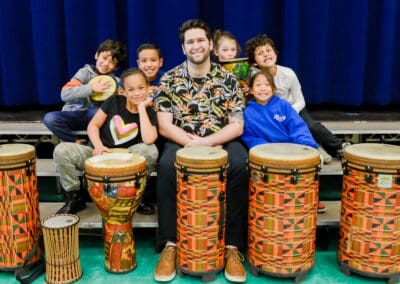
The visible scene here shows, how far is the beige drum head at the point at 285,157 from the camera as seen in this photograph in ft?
7.51

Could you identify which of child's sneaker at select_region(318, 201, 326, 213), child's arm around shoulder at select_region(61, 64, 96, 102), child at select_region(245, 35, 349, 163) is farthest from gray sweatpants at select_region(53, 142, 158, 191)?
child's sneaker at select_region(318, 201, 326, 213)

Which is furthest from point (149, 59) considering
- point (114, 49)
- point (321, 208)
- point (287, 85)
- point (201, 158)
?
point (321, 208)

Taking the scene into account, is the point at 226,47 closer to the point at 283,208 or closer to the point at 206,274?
the point at 283,208

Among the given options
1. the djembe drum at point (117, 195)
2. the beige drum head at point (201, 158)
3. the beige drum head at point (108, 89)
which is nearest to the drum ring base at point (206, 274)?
the djembe drum at point (117, 195)

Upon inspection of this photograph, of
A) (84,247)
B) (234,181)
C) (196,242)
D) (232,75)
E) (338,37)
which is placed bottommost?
(84,247)

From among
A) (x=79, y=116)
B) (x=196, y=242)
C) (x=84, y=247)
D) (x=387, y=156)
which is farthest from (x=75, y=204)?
(x=387, y=156)

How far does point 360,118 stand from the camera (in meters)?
3.71

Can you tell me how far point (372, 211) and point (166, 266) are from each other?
1.10 m

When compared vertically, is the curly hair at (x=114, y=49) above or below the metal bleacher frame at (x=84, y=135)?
above

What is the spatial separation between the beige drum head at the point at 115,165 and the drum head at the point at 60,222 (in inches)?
10.6

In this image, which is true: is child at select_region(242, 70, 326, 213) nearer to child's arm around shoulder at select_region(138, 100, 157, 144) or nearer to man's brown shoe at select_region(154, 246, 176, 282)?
child's arm around shoulder at select_region(138, 100, 157, 144)

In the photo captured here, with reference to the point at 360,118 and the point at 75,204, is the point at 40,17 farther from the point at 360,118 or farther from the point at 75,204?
the point at 360,118

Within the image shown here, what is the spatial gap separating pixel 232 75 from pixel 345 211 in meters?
1.06

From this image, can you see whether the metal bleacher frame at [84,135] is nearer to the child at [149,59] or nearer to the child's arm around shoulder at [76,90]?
the child's arm around shoulder at [76,90]
